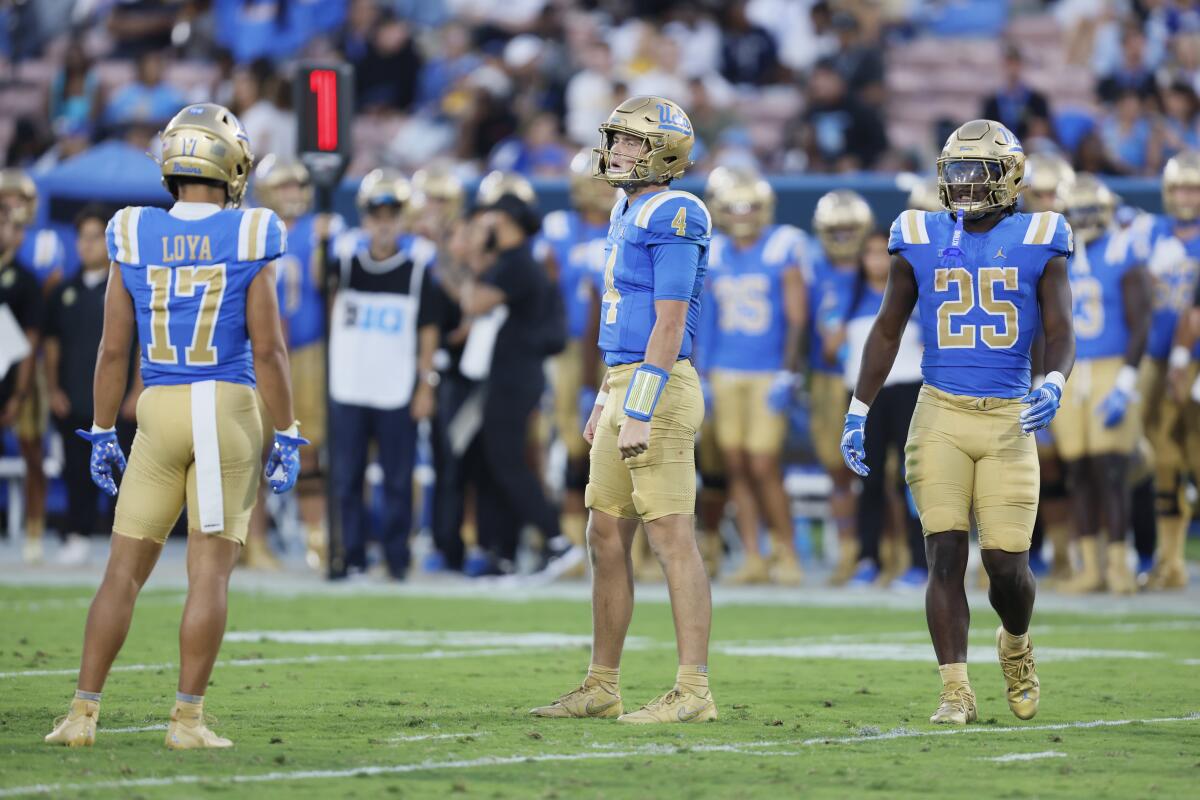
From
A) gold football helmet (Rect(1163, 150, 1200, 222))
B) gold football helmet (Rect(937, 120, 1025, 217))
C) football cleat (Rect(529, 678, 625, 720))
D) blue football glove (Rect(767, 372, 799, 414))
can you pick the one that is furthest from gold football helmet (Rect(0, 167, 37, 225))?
gold football helmet (Rect(937, 120, 1025, 217))

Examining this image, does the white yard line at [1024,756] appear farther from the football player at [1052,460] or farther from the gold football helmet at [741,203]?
the gold football helmet at [741,203]

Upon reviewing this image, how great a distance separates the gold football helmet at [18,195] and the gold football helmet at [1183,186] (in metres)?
6.81

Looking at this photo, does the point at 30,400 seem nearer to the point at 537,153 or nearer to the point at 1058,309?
the point at 537,153

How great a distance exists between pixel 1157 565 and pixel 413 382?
172 inches

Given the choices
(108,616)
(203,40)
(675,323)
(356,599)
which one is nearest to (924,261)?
(675,323)

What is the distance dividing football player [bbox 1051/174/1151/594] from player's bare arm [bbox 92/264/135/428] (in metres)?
6.67

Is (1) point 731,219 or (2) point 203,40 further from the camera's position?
(2) point 203,40

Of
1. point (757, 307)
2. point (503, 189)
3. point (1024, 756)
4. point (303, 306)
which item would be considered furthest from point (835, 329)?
point (1024, 756)

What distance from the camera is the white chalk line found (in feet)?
18.3

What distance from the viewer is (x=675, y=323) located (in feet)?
22.6

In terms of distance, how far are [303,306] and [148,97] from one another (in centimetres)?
744

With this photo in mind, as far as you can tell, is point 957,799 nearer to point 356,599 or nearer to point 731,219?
point 356,599

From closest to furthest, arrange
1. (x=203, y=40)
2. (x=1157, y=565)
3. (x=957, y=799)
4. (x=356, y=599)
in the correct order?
(x=957, y=799) < (x=356, y=599) < (x=1157, y=565) < (x=203, y=40)

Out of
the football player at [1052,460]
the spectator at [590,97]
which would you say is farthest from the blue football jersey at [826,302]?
the spectator at [590,97]
